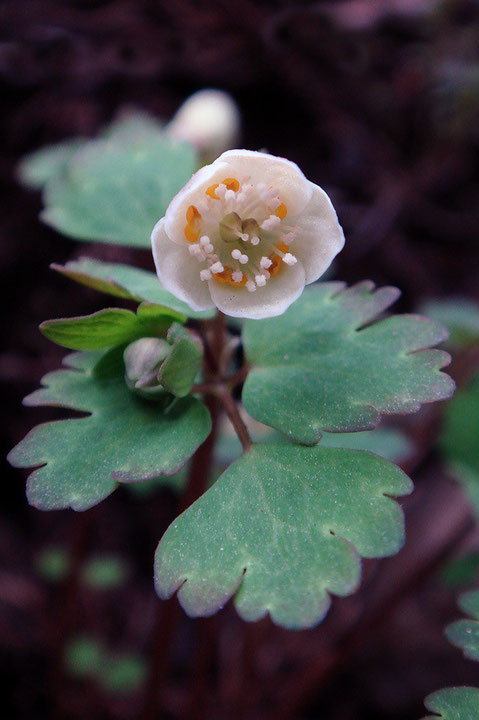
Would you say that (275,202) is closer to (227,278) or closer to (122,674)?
(227,278)

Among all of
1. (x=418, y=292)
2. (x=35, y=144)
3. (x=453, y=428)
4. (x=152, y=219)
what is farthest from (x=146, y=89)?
(x=453, y=428)

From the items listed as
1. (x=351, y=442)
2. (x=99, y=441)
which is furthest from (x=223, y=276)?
(x=351, y=442)

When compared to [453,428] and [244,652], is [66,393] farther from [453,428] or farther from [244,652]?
[453,428]

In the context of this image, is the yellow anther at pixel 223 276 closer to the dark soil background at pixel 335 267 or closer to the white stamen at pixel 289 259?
the white stamen at pixel 289 259

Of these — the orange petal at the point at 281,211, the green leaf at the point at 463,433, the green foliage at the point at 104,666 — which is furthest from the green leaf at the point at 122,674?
the orange petal at the point at 281,211

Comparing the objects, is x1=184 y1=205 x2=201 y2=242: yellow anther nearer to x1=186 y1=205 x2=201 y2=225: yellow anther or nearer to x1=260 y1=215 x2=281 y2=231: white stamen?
x1=186 y1=205 x2=201 y2=225: yellow anther
